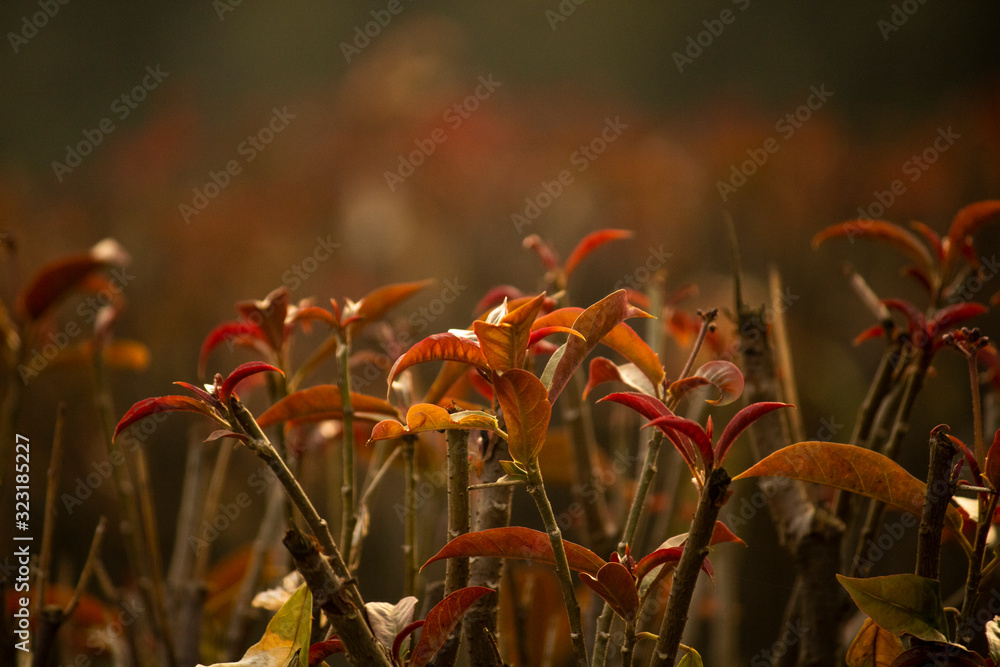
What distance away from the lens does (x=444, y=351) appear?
342mm

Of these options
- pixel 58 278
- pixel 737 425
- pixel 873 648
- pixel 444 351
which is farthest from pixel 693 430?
pixel 58 278

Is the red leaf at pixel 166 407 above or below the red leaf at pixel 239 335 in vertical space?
below

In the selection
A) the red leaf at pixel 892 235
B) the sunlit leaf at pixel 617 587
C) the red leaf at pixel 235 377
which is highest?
the red leaf at pixel 892 235

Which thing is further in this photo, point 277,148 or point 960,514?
point 277,148

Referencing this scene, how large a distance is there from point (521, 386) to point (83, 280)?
21.9 inches

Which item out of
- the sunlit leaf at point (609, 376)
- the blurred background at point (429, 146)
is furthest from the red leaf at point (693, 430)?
the blurred background at point (429, 146)

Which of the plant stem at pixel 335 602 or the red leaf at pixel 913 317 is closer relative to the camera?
the plant stem at pixel 335 602

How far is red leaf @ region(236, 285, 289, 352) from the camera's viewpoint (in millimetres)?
488

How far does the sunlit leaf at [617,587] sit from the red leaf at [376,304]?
0.27 m

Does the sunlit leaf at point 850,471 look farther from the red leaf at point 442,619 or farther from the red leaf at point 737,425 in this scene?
the red leaf at point 442,619

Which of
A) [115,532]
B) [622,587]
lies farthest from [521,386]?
[115,532]

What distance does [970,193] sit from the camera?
1.43 meters

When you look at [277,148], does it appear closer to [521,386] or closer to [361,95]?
[361,95]

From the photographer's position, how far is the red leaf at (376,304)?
0.51m
